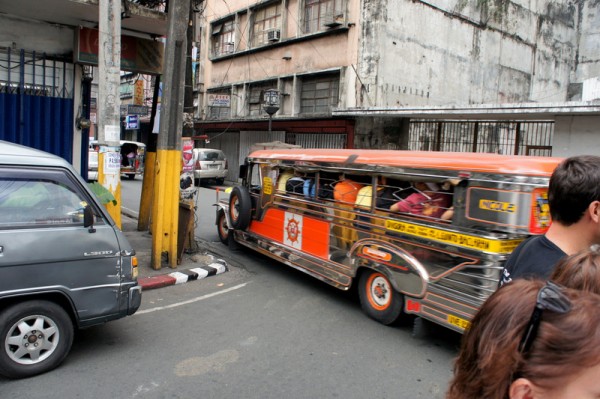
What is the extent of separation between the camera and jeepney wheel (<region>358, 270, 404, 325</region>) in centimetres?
525

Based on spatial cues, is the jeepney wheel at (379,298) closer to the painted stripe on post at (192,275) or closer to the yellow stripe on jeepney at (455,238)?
the yellow stripe on jeepney at (455,238)

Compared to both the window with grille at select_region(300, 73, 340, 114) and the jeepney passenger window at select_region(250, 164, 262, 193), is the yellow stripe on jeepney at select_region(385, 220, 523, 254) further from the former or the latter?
the window with grille at select_region(300, 73, 340, 114)

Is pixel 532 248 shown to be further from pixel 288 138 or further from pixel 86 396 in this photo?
pixel 288 138

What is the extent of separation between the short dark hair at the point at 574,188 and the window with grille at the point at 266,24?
18.0m

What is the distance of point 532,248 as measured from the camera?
207 centimetres

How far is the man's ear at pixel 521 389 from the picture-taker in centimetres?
102

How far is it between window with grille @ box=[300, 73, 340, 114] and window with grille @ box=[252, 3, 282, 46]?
264cm

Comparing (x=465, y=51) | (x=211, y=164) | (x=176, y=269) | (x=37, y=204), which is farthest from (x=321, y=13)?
(x=37, y=204)

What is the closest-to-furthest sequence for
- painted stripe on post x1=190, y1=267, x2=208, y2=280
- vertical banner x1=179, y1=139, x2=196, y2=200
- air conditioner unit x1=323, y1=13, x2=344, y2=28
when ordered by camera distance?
1. painted stripe on post x1=190, y1=267, x2=208, y2=280
2. vertical banner x1=179, y1=139, x2=196, y2=200
3. air conditioner unit x1=323, y1=13, x2=344, y2=28

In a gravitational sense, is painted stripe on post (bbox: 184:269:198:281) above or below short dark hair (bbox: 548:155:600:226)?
below

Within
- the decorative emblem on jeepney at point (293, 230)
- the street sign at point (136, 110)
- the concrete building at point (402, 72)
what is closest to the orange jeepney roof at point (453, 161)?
the decorative emblem on jeepney at point (293, 230)

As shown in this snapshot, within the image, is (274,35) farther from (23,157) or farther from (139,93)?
(23,157)


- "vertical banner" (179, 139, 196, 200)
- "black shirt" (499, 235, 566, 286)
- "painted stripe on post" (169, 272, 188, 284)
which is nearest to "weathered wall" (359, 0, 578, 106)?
"vertical banner" (179, 139, 196, 200)

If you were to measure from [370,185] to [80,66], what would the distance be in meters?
6.67
